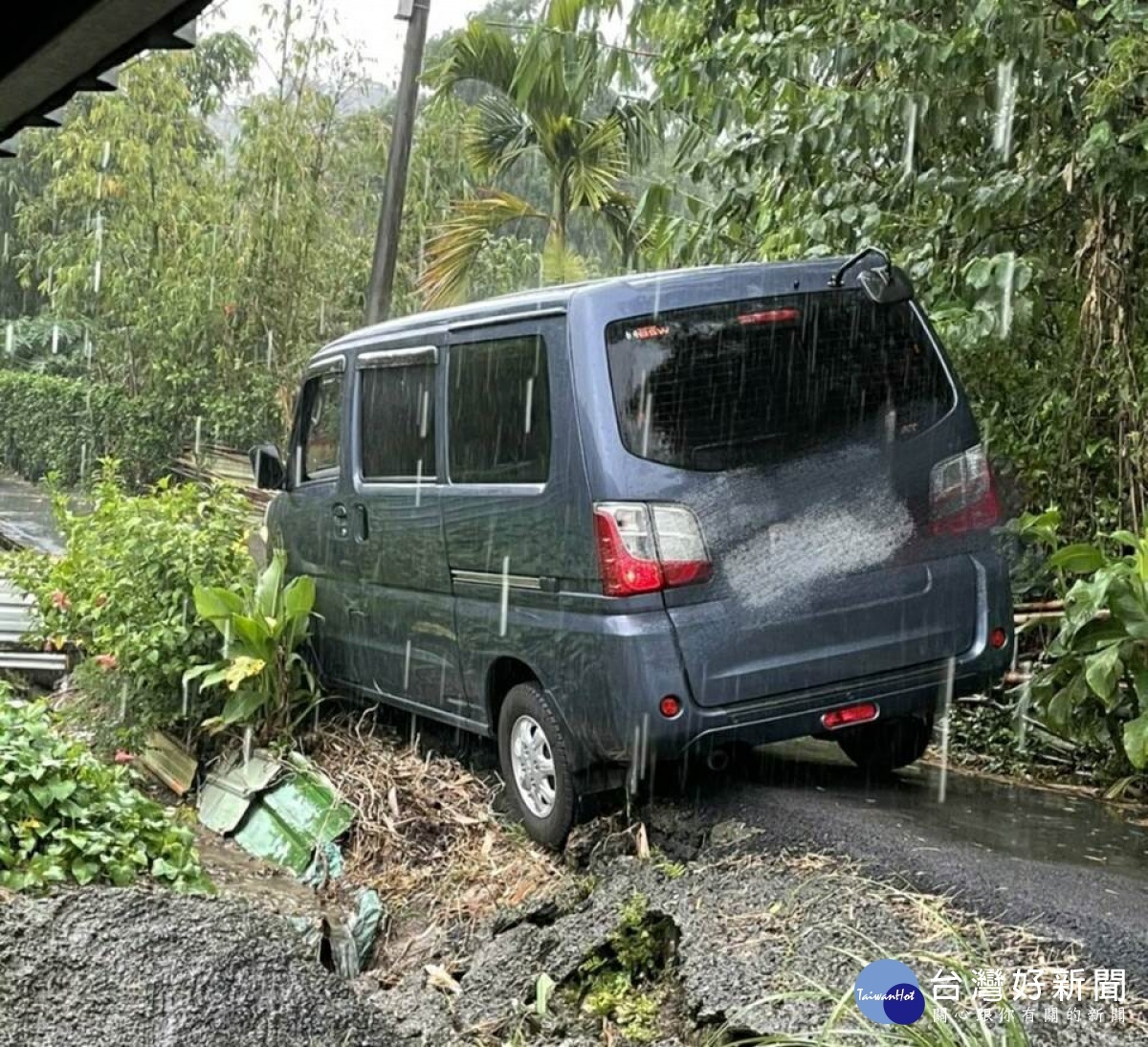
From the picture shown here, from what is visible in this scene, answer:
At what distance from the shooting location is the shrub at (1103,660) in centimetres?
563

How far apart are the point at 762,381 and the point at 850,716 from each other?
4.15 ft

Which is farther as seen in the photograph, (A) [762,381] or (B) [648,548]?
(A) [762,381]

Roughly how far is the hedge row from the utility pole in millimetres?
6030

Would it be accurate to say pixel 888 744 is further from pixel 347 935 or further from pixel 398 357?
pixel 398 357

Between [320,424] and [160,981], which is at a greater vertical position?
[320,424]

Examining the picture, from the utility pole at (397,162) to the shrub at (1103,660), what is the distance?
9399mm

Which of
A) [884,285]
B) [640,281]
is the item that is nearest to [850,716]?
[884,285]

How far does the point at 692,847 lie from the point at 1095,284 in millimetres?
3545

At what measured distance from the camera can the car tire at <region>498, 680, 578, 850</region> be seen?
229 inches

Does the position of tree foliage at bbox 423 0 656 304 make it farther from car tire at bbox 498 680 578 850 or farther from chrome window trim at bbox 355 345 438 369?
car tire at bbox 498 680 578 850

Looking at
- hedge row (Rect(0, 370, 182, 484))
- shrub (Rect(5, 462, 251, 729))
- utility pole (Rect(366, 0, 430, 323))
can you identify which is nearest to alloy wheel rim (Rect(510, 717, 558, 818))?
shrub (Rect(5, 462, 251, 729))

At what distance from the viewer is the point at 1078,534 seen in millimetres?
7879

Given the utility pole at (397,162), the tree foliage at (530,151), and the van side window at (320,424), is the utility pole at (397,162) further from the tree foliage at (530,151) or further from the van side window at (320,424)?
the van side window at (320,424)

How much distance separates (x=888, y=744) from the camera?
6.43 meters
